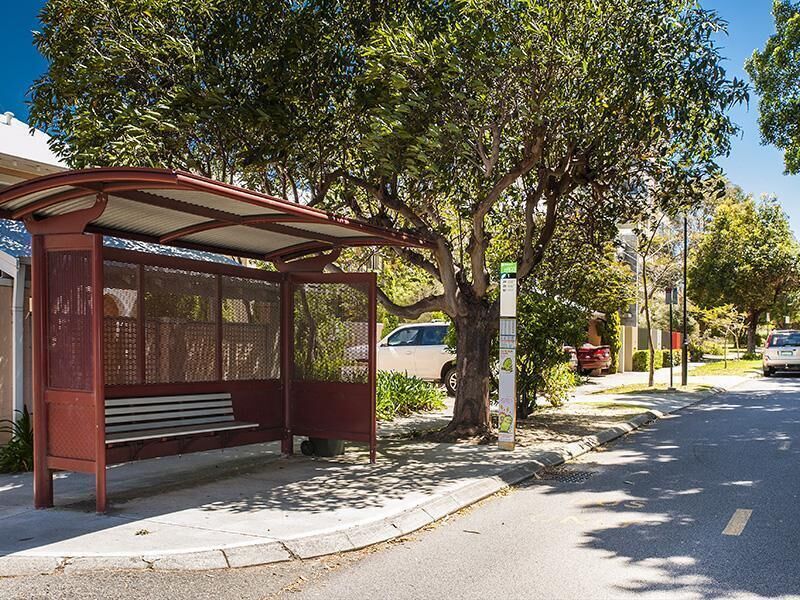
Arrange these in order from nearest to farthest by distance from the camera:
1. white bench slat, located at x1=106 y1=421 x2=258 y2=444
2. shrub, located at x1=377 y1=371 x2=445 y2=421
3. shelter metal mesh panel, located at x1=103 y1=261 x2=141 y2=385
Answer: white bench slat, located at x1=106 y1=421 x2=258 y2=444 → shelter metal mesh panel, located at x1=103 y1=261 x2=141 y2=385 → shrub, located at x1=377 y1=371 x2=445 y2=421

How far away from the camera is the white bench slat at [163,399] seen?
834 cm

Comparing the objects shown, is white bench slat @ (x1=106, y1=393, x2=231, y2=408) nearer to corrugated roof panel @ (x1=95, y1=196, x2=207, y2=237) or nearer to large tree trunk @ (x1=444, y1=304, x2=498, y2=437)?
corrugated roof panel @ (x1=95, y1=196, x2=207, y2=237)

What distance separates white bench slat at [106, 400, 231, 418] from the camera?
8312 mm

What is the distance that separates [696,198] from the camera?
501 inches

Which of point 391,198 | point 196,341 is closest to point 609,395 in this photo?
point 391,198

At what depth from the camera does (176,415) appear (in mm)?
8969

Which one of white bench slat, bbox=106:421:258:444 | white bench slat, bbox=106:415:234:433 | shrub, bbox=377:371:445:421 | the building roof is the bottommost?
shrub, bbox=377:371:445:421

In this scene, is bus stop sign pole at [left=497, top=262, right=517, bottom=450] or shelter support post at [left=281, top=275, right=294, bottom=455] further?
bus stop sign pole at [left=497, top=262, right=517, bottom=450]

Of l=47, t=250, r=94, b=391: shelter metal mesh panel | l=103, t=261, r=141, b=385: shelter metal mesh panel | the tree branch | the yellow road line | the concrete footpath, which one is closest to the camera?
the concrete footpath

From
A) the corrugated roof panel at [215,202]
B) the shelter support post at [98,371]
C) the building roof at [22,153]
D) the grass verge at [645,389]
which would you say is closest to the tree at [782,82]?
the grass verge at [645,389]

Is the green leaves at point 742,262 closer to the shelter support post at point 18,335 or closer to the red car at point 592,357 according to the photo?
the red car at point 592,357

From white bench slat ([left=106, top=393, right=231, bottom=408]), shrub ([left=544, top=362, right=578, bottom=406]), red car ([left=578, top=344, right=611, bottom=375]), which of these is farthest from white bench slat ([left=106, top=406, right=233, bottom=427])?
red car ([left=578, top=344, right=611, bottom=375])

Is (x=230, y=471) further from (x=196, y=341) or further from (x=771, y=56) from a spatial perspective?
(x=771, y=56)

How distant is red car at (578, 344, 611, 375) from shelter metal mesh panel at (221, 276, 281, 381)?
18.7 m
